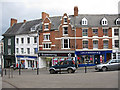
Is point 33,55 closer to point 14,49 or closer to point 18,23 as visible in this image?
point 14,49

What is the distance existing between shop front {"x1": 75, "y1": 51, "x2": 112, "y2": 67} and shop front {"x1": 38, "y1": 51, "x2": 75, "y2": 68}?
1453 mm

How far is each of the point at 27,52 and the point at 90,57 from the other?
46.2 ft

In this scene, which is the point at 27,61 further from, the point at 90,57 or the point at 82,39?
the point at 90,57

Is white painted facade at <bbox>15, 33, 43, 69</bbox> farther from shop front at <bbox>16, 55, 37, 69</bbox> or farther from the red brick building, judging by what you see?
the red brick building

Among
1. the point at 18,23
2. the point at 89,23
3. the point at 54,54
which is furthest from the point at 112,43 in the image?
the point at 18,23

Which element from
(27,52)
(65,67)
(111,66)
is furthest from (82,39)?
(27,52)

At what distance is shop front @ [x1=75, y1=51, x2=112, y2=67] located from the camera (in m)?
29.0

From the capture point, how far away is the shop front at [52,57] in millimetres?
29337

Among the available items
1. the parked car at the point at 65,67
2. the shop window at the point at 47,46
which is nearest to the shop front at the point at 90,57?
the shop window at the point at 47,46

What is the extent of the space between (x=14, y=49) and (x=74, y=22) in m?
15.9

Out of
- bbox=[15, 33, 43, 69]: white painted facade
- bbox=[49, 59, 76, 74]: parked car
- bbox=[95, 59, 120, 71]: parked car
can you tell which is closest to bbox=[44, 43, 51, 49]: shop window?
bbox=[15, 33, 43, 69]: white painted facade

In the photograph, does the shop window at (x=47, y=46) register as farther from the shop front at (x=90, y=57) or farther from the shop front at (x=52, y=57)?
the shop front at (x=90, y=57)

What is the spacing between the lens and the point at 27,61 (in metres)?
34.0

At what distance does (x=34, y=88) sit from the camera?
29.5ft
